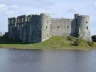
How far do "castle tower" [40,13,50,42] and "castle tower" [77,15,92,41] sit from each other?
6.82 metres

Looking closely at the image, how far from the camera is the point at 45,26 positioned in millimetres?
77062

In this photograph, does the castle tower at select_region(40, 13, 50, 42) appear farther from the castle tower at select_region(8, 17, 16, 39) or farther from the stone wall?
the castle tower at select_region(8, 17, 16, 39)

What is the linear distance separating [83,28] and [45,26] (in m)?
8.36

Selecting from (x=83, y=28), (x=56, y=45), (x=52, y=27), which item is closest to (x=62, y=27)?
(x=52, y=27)

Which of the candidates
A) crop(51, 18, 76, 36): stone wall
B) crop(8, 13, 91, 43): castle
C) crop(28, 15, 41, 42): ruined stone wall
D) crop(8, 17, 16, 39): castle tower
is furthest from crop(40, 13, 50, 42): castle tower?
crop(8, 17, 16, 39): castle tower

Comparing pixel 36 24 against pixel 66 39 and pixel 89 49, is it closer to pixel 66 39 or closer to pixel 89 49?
pixel 66 39

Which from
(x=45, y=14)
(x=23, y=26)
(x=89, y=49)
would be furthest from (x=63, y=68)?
(x=23, y=26)

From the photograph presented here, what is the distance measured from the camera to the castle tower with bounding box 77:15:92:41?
7816cm

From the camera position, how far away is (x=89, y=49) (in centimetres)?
7075

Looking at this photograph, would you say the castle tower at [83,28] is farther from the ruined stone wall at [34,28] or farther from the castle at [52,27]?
the ruined stone wall at [34,28]

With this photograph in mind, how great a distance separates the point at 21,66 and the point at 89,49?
33.7 m

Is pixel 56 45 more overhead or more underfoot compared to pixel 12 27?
more underfoot

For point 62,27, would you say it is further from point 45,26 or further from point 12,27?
point 12,27

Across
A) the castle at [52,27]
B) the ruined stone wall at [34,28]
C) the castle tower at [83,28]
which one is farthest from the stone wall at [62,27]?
the ruined stone wall at [34,28]
